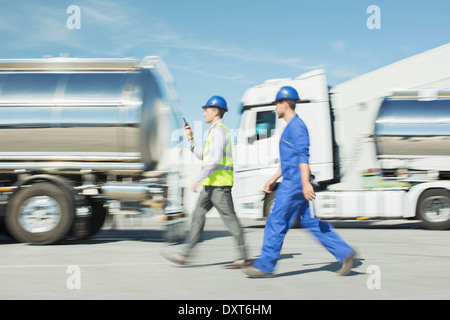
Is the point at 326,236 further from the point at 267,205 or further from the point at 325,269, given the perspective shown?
the point at 267,205

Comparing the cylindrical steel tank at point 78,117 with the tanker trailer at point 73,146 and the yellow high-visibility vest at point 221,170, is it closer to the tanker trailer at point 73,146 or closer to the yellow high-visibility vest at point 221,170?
the tanker trailer at point 73,146

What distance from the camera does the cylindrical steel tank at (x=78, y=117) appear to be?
8.39m

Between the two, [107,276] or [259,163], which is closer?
[107,276]

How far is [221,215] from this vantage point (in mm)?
6215

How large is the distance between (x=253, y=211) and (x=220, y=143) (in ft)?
19.6

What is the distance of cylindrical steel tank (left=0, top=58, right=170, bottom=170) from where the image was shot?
839 centimetres

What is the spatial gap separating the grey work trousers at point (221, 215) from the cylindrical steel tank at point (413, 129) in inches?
277

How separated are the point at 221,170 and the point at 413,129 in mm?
7315

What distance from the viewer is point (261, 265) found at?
Result: 18.4 ft

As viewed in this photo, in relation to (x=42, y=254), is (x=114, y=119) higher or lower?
higher

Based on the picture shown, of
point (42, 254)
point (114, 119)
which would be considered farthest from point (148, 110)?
point (42, 254)

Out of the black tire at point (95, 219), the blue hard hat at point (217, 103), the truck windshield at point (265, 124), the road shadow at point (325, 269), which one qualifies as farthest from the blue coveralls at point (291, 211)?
the truck windshield at point (265, 124)

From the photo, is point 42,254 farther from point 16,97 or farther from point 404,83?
point 404,83

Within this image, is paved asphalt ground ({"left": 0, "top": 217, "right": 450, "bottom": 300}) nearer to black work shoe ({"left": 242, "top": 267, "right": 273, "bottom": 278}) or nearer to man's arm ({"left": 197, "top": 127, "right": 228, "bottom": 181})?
black work shoe ({"left": 242, "top": 267, "right": 273, "bottom": 278})
